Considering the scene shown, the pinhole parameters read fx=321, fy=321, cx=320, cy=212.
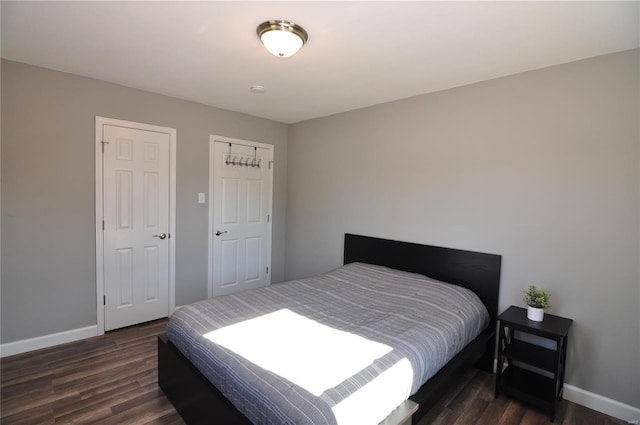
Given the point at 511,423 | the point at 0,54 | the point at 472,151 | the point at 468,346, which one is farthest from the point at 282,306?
the point at 0,54

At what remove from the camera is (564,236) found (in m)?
2.36

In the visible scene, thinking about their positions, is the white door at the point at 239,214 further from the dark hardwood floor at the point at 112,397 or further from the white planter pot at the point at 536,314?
the white planter pot at the point at 536,314

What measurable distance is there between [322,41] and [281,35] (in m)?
0.33

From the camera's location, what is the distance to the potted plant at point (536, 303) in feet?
7.42

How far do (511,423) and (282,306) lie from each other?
5.53 feet

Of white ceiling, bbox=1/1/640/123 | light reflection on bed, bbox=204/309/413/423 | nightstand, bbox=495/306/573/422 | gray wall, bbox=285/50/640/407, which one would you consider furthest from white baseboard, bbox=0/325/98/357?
nightstand, bbox=495/306/573/422

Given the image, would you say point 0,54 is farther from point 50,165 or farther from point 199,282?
point 199,282

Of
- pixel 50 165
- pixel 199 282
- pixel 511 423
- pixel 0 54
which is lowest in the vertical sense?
pixel 511 423

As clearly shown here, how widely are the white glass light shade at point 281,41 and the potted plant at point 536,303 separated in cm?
234

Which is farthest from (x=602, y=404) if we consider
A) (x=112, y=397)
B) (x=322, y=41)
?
(x=112, y=397)

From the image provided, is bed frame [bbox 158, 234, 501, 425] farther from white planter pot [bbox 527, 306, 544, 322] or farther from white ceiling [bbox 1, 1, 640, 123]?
white ceiling [bbox 1, 1, 640, 123]

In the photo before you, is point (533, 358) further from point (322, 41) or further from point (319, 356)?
point (322, 41)

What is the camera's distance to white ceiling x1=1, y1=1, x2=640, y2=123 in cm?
176

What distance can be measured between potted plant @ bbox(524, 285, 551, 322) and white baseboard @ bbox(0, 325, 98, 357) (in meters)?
3.80
